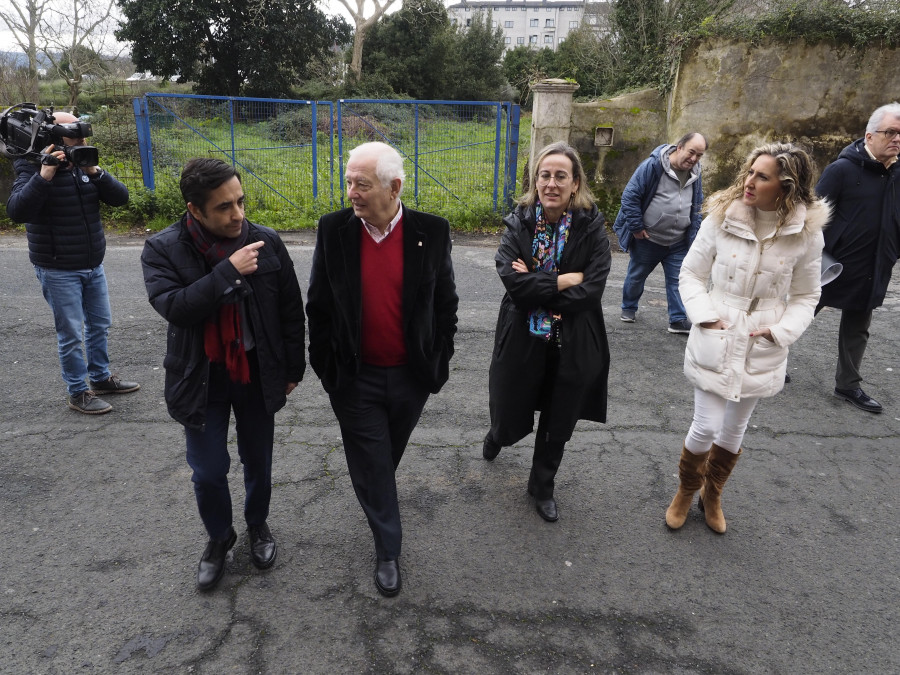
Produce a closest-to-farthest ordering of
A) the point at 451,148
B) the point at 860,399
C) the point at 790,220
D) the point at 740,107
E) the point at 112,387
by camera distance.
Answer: the point at 790,220, the point at 112,387, the point at 860,399, the point at 740,107, the point at 451,148

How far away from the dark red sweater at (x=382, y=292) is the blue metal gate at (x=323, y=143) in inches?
330

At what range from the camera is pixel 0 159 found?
33.3 ft

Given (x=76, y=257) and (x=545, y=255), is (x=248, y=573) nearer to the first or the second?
(x=545, y=255)

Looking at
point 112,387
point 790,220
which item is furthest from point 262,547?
point 790,220

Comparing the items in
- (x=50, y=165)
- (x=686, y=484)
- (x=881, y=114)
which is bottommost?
(x=686, y=484)

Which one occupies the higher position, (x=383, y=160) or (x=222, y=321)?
(x=383, y=160)

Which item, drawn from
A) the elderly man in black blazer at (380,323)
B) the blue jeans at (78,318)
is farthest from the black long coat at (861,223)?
the blue jeans at (78,318)

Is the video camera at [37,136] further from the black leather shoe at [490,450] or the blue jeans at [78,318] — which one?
the black leather shoe at [490,450]

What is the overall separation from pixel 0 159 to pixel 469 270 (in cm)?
752

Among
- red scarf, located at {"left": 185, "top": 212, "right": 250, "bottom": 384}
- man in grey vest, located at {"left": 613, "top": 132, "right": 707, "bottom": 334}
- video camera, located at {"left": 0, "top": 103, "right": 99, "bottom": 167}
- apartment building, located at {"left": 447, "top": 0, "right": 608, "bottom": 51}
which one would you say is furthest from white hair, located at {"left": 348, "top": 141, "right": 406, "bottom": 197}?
apartment building, located at {"left": 447, "top": 0, "right": 608, "bottom": 51}

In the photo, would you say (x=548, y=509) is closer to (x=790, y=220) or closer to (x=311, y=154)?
(x=790, y=220)

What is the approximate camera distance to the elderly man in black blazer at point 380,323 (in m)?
2.71

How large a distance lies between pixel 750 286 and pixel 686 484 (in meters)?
→ 1.02

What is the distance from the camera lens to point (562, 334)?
3242 millimetres
